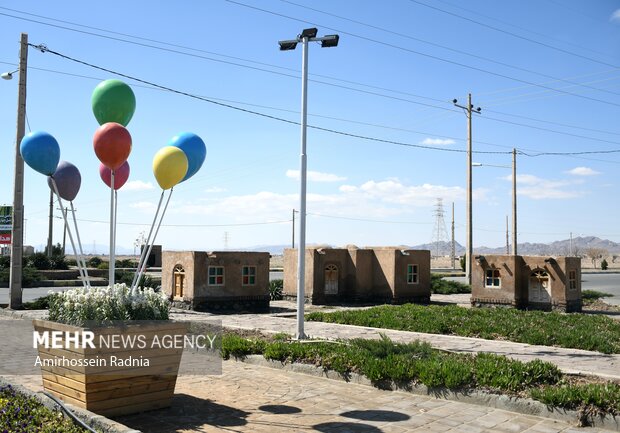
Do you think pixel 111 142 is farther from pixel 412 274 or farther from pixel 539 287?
pixel 412 274

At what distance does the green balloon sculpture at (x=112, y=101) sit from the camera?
7.25 m

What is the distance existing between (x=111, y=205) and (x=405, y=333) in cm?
804

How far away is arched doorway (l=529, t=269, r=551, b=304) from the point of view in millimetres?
20500

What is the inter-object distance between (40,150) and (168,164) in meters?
1.59

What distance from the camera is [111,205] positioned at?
23.5ft

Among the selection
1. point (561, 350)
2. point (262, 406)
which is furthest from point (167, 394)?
point (561, 350)

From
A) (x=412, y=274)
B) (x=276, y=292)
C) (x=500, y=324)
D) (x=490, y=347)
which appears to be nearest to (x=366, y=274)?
(x=412, y=274)

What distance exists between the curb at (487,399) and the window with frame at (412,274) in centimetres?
1581

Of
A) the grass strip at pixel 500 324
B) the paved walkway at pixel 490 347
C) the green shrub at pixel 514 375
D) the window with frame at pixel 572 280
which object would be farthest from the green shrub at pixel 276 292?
the green shrub at pixel 514 375

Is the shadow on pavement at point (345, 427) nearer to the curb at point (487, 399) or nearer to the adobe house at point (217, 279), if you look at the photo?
the curb at point (487, 399)

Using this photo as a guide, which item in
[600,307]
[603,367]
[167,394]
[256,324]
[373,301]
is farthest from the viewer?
[373,301]

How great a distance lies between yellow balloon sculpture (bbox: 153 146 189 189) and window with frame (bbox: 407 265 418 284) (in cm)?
1825

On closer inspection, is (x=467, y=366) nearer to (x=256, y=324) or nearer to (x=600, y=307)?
(x=256, y=324)

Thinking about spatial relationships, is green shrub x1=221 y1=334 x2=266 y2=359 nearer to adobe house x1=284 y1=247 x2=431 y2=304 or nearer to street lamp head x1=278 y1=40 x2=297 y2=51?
street lamp head x1=278 y1=40 x2=297 y2=51
